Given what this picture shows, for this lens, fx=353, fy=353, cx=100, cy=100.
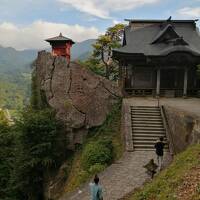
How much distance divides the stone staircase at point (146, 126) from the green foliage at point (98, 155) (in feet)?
5.19

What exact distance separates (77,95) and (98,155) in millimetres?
6490

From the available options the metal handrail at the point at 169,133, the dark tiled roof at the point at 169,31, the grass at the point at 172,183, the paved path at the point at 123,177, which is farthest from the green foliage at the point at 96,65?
the grass at the point at 172,183

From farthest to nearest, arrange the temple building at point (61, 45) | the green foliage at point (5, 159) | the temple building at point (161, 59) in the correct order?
the temple building at point (61, 45) → the temple building at point (161, 59) → the green foliage at point (5, 159)

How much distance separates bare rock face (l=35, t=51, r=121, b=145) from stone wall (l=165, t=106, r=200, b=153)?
5466 millimetres

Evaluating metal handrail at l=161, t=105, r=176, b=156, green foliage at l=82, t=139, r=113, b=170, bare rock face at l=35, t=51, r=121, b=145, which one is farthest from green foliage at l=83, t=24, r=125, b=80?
green foliage at l=82, t=139, r=113, b=170

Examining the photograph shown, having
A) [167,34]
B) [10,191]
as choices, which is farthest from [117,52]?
[10,191]

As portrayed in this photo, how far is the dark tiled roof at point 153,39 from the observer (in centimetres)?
3008

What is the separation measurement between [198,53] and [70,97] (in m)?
11.7

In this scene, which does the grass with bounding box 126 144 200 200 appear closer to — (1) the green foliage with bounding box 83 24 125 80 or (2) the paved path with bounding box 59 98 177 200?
(2) the paved path with bounding box 59 98 177 200

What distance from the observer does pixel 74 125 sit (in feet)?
80.8

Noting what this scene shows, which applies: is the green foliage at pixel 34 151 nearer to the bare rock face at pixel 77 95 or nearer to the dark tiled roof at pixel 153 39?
the bare rock face at pixel 77 95

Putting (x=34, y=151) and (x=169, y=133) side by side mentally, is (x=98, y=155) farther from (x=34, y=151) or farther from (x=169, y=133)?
(x=34, y=151)

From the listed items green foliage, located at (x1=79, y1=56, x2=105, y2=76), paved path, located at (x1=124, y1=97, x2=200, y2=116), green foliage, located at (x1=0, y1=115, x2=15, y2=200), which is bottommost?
green foliage, located at (x1=0, y1=115, x2=15, y2=200)

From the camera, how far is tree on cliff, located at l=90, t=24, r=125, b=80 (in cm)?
3862
